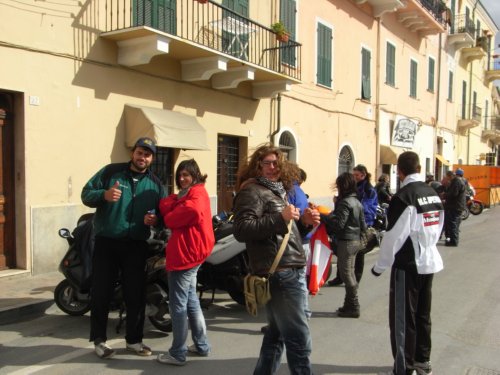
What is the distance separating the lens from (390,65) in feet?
65.7

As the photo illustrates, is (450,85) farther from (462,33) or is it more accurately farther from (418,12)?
(418,12)

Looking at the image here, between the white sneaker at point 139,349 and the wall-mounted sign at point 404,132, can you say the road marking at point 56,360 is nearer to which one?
the white sneaker at point 139,349

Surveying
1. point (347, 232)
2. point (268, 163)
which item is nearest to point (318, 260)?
point (347, 232)

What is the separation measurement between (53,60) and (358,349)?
20.6 ft

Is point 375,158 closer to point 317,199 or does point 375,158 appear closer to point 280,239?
point 317,199

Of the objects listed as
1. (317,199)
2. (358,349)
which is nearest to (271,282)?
(358,349)

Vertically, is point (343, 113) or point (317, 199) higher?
point (343, 113)

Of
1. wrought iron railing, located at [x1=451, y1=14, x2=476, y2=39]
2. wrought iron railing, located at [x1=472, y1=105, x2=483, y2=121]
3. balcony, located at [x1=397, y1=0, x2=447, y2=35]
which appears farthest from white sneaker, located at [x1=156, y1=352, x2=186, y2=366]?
wrought iron railing, located at [x1=472, y1=105, x2=483, y2=121]

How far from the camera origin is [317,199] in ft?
50.5

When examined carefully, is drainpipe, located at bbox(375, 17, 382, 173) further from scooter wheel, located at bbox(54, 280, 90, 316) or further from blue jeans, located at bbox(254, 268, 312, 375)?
blue jeans, located at bbox(254, 268, 312, 375)

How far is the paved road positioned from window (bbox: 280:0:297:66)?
7.82 metres

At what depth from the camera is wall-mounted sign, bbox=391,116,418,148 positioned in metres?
20.6

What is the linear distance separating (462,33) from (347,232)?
80.0 ft

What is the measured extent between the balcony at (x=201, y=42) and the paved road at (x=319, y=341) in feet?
15.7
